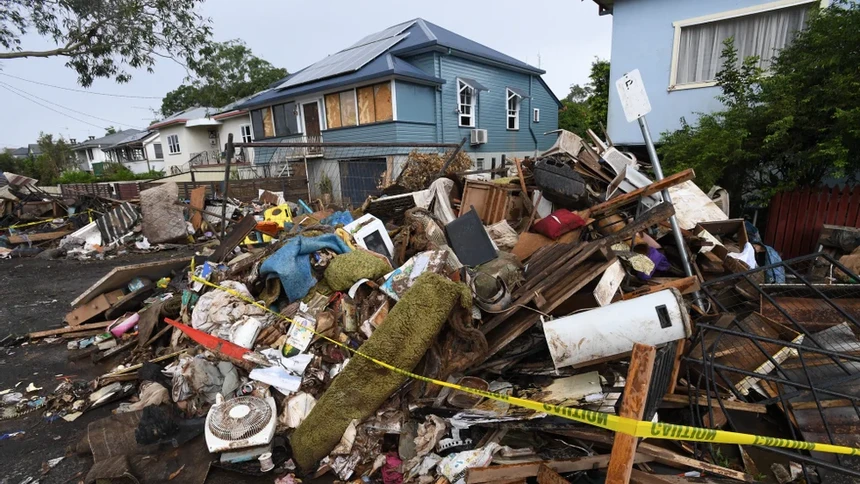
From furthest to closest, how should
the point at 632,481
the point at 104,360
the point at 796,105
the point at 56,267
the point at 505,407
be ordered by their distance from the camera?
the point at 56,267 → the point at 796,105 → the point at 104,360 → the point at 505,407 → the point at 632,481

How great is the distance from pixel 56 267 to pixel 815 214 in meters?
12.9

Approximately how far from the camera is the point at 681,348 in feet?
8.35

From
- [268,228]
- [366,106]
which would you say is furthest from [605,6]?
[268,228]

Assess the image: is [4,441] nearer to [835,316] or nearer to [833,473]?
[833,473]

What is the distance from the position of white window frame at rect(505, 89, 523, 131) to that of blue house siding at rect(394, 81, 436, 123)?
4372 millimetres

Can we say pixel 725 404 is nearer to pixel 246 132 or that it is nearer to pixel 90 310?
pixel 90 310

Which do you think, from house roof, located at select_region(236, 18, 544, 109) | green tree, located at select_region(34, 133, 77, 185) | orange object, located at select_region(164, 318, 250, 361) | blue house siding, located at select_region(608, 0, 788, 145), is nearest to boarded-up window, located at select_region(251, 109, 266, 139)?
house roof, located at select_region(236, 18, 544, 109)

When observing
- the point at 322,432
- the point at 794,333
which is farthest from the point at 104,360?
the point at 794,333

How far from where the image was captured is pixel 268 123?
1623 centimetres

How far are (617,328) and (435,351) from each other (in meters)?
1.22

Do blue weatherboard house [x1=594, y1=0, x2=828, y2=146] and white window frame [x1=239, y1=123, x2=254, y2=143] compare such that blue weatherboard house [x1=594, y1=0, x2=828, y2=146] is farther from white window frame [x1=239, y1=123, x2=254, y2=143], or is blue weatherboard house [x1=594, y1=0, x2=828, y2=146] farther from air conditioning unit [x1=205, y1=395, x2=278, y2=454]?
white window frame [x1=239, y1=123, x2=254, y2=143]

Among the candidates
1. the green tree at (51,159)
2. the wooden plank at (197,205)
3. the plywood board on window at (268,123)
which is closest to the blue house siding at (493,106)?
the plywood board on window at (268,123)

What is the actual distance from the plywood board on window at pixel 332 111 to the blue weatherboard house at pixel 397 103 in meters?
0.04

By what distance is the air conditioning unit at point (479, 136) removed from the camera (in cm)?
1451
